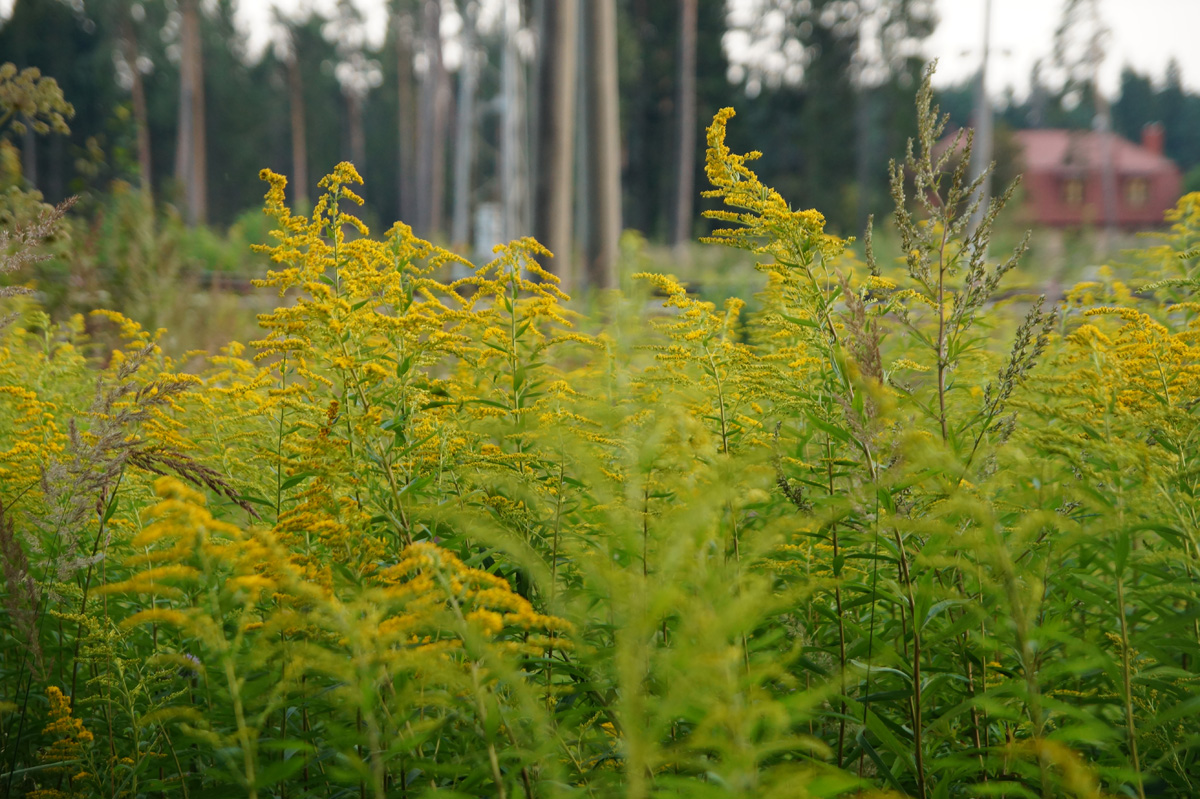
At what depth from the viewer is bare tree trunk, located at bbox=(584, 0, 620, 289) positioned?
8227mm

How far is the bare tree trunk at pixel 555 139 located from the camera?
7.94 m

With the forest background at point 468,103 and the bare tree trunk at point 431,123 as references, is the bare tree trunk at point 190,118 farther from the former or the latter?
the bare tree trunk at point 431,123

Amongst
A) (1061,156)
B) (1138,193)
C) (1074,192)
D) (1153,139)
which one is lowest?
(1074,192)

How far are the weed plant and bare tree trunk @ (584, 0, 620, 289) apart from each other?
6140 mm

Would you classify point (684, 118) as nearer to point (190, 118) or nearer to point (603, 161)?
point (190, 118)

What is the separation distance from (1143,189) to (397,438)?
62.4 metres

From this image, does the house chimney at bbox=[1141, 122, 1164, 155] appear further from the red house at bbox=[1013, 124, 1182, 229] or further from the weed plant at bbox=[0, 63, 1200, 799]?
the weed plant at bbox=[0, 63, 1200, 799]

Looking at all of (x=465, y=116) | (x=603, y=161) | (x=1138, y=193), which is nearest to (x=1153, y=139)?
(x=1138, y=193)

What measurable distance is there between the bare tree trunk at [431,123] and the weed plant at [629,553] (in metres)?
28.7

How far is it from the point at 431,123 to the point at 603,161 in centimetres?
3003

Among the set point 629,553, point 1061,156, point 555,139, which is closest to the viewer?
point 629,553

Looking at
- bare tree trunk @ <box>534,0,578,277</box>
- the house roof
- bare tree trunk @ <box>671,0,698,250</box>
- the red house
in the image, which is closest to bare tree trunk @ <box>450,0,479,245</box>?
bare tree trunk @ <box>671,0,698,250</box>

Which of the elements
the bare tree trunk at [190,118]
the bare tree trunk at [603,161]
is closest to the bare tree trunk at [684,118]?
the bare tree trunk at [190,118]

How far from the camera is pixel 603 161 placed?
28.0 ft
